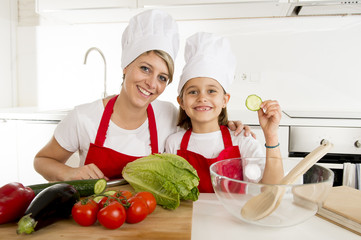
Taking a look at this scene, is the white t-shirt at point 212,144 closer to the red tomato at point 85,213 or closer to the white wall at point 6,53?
the red tomato at point 85,213

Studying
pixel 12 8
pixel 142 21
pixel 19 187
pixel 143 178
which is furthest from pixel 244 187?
pixel 12 8

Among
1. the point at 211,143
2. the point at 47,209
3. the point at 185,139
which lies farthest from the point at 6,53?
the point at 47,209

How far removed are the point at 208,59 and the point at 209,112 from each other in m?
0.22

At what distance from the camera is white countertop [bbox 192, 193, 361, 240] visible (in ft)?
2.20

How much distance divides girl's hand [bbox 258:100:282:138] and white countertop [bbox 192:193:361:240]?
1.60 feet

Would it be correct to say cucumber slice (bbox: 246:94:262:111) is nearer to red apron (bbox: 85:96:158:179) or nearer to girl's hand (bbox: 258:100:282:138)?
girl's hand (bbox: 258:100:282:138)

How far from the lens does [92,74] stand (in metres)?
2.67

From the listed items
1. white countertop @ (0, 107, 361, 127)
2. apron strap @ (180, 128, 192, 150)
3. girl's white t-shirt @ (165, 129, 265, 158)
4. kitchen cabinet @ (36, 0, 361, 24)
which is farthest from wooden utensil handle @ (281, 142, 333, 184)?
kitchen cabinet @ (36, 0, 361, 24)

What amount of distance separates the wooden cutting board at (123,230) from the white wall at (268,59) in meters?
1.89

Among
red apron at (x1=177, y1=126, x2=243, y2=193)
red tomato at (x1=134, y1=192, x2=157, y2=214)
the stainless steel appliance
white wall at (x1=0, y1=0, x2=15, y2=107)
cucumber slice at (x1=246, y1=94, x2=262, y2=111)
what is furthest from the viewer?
white wall at (x1=0, y1=0, x2=15, y2=107)

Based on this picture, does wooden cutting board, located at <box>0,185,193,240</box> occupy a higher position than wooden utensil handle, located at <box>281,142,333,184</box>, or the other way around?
wooden utensil handle, located at <box>281,142,333,184</box>

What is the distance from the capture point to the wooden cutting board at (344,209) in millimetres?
706

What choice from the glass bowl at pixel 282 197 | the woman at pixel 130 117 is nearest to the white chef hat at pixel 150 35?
the woman at pixel 130 117

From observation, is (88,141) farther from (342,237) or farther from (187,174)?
(342,237)
